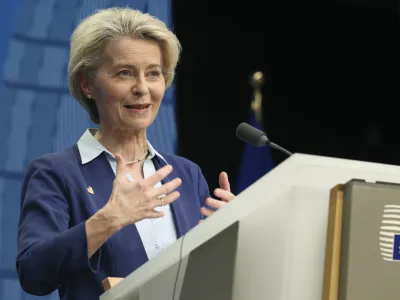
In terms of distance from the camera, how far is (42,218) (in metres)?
1.48

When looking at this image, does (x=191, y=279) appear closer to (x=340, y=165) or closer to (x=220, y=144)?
(x=340, y=165)

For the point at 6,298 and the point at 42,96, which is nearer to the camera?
the point at 6,298

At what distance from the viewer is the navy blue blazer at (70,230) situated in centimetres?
136

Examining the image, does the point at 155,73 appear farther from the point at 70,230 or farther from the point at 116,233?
the point at 70,230

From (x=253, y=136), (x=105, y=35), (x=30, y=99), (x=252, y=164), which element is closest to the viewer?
(x=253, y=136)

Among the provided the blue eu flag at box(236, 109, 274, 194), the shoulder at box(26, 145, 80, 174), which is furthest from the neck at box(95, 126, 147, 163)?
the blue eu flag at box(236, 109, 274, 194)

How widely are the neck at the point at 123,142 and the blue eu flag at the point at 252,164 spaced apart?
5.25 ft

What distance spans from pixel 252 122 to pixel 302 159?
8.42ft

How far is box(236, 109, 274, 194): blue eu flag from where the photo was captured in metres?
3.40

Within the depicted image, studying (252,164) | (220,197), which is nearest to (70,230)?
(220,197)

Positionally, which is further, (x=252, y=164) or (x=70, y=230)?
(x=252, y=164)

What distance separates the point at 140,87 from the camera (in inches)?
68.9

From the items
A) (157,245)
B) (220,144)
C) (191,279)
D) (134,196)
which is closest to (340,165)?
(191,279)

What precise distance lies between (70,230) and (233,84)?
220 cm
